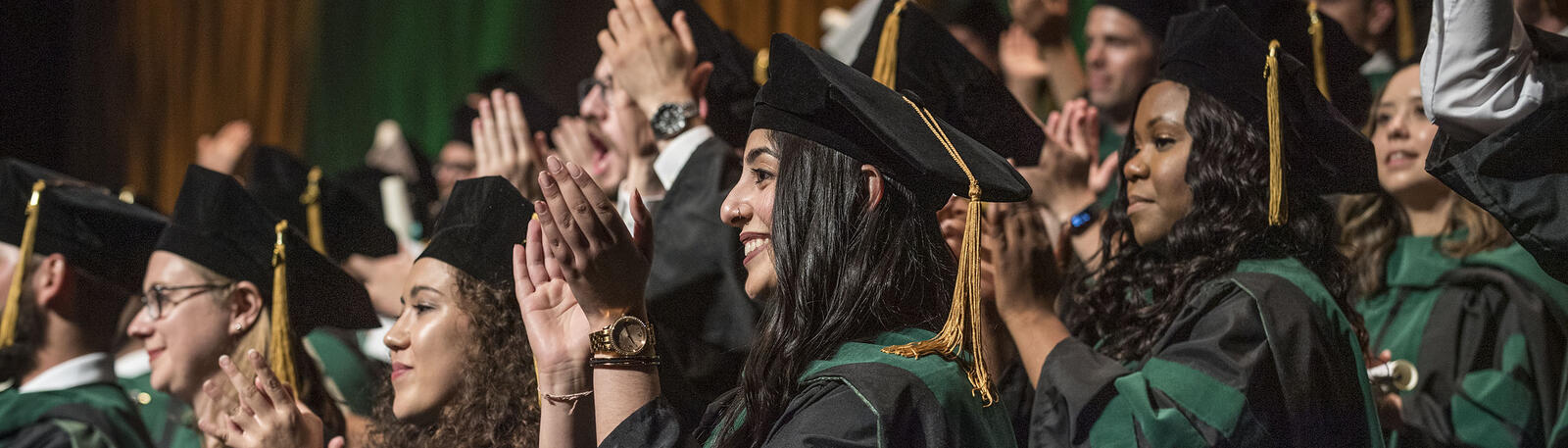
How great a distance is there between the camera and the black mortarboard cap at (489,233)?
2.88 m

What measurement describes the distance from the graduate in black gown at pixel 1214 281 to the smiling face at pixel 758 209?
0.83 metres

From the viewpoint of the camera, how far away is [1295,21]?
10.4ft

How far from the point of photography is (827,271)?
6.74 feet

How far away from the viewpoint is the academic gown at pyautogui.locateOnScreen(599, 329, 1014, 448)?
1.88 metres

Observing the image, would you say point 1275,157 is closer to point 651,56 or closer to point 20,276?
point 651,56

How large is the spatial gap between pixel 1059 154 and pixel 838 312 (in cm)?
167

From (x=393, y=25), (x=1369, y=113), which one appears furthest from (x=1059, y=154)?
(x=393, y=25)

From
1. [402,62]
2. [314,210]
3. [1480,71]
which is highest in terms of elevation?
[1480,71]

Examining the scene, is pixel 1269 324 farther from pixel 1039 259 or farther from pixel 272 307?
pixel 272 307

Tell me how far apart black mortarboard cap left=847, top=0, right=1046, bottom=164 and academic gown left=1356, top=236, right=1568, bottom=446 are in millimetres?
1107

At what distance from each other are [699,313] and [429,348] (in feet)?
1.91

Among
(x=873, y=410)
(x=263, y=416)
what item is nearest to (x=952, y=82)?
(x=873, y=410)

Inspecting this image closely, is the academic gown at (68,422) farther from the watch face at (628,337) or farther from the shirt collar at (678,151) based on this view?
the watch face at (628,337)

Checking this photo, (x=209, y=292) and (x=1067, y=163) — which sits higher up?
(x=1067, y=163)
